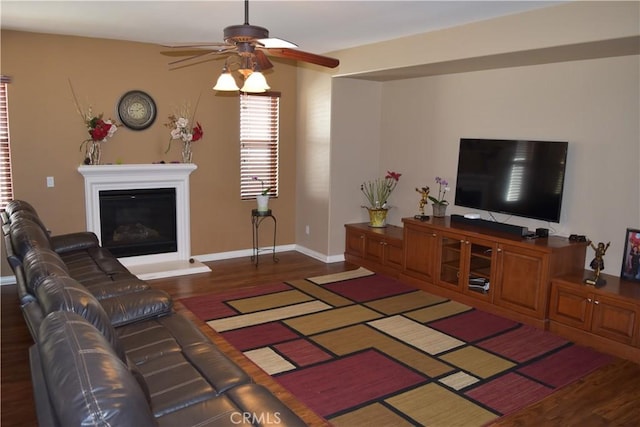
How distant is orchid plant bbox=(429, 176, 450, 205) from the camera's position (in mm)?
5805

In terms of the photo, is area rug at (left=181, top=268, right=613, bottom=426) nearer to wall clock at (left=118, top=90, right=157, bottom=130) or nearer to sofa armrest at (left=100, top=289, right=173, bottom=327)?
sofa armrest at (left=100, top=289, right=173, bottom=327)

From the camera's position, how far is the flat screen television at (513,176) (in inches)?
184

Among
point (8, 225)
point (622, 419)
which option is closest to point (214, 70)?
point (8, 225)

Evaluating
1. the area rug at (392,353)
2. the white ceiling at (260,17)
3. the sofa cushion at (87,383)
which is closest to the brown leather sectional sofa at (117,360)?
the sofa cushion at (87,383)

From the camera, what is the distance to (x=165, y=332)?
9.81 feet

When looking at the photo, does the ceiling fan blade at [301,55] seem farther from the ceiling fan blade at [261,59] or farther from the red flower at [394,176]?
the red flower at [394,176]

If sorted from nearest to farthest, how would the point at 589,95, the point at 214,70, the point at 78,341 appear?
the point at 78,341 < the point at 589,95 < the point at 214,70

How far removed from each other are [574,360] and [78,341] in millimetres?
3623

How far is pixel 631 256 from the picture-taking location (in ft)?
13.8

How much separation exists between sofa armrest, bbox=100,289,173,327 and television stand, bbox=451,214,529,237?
3227 millimetres

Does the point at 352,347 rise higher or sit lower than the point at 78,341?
lower

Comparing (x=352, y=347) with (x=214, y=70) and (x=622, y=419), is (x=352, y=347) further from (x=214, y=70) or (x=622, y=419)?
(x=214, y=70)

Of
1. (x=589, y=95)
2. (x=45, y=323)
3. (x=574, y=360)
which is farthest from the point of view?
(x=589, y=95)

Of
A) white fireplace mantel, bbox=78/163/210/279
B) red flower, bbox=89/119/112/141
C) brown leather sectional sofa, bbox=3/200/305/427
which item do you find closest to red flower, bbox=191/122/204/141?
white fireplace mantel, bbox=78/163/210/279
